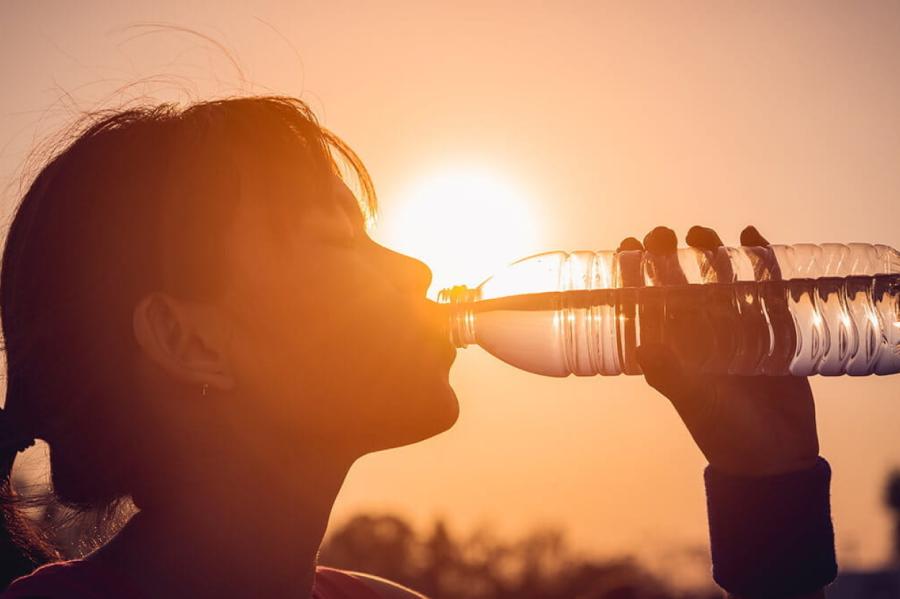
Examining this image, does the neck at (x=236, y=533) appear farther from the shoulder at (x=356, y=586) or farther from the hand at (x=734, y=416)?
the hand at (x=734, y=416)

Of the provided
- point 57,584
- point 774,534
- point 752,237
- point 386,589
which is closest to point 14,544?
point 57,584

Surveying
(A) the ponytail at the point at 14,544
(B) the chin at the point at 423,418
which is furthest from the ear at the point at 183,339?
(A) the ponytail at the point at 14,544

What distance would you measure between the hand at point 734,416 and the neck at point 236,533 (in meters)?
1.02

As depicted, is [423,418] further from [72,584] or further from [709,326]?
[709,326]

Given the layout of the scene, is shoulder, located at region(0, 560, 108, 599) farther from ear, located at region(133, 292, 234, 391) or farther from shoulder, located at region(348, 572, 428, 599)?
shoulder, located at region(348, 572, 428, 599)

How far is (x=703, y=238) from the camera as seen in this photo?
2547mm

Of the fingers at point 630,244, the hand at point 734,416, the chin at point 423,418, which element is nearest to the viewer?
the chin at point 423,418

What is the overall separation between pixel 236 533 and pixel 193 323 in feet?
1.73

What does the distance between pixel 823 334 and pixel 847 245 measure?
0.59 meters

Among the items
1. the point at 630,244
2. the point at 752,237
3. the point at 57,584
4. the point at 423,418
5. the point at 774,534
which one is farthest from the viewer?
the point at 752,237

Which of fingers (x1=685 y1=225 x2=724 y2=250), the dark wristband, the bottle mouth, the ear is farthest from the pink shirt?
fingers (x1=685 y1=225 x2=724 y2=250)

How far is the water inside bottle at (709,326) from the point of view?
2637 mm

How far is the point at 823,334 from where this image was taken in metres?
2.82

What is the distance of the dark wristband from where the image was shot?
2168mm
